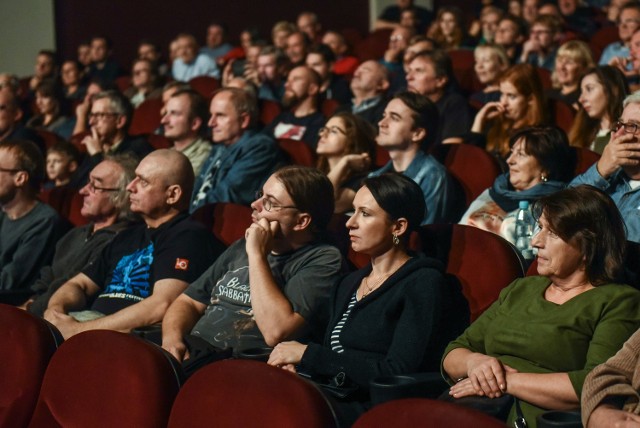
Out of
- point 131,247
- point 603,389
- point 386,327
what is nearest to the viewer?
point 603,389

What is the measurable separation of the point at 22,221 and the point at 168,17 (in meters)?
4.71

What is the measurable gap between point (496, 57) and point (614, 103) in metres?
1.26

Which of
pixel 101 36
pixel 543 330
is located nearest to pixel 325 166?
pixel 543 330

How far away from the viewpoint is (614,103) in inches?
124

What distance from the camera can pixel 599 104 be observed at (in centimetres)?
316

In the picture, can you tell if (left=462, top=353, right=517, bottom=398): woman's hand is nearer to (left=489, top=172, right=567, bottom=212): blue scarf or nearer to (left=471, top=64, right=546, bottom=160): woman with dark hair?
(left=489, top=172, right=567, bottom=212): blue scarf

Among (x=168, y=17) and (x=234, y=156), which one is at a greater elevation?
(x=234, y=156)

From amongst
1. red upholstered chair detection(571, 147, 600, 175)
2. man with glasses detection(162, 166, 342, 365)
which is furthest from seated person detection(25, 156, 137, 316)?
red upholstered chair detection(571, 147, 600, 175)

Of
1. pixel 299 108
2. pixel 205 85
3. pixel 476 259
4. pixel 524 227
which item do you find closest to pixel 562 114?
pixel 524 227

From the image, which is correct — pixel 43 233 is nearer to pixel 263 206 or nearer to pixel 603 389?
pixel 263 206

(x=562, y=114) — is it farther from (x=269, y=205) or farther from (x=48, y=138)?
(x=48, y=138)

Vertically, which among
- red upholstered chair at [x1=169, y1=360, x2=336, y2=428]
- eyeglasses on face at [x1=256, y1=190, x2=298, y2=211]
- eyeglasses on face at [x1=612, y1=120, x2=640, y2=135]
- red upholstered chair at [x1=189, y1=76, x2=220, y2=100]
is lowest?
red upholstered chair at [x1=189, y1=76, x2=220, y2=100]

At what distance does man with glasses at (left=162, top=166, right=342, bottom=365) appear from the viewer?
2.21 meters

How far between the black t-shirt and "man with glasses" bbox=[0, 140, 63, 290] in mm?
359
